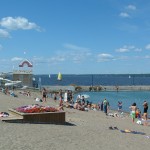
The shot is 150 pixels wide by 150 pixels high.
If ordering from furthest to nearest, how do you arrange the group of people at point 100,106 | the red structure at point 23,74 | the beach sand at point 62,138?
1. the red structure at point 23,74
2. the group of people at point 100,106
3. the beach sand at point 62,138

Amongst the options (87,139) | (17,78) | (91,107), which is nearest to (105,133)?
(87,139)

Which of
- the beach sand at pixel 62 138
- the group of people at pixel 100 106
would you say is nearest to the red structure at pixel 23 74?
the group of people at pixel 100 106

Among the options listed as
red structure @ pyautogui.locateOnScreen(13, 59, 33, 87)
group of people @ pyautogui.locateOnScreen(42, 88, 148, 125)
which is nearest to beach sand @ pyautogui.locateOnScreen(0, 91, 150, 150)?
group of people @ pyautogui.locateOnScreen(42, 88, 148, 125)

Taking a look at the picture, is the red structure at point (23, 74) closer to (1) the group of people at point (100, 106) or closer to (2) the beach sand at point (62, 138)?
(1) the group of people at point (100, 106)

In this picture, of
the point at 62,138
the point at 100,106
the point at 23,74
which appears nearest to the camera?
the point at 62,138

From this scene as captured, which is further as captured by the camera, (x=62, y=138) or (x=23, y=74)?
(x=23, y=74)

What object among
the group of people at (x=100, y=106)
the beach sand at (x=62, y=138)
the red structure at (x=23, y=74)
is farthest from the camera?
the red structure at (x=23, y=74)

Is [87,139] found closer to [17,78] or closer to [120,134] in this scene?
[120,134]

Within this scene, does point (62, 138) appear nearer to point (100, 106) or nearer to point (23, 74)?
point (100, 106)

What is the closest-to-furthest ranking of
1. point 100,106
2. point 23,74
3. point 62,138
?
point 62,138
point 100,106
point 23,74

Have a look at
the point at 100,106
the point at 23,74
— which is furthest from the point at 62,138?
the point at 23,74

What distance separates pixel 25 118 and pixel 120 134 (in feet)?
13.0

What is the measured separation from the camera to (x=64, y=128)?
1530 centimetres

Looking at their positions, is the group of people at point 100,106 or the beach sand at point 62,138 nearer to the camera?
the beach sand at point 62,138
